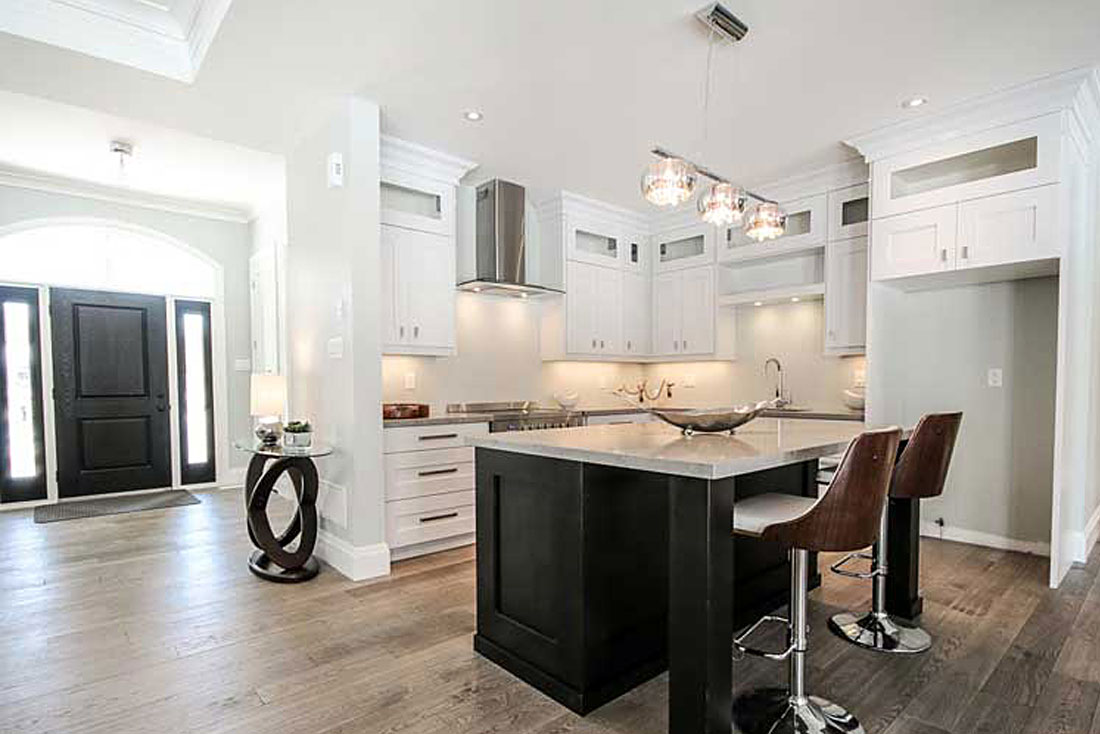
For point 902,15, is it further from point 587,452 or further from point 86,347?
point 86,347

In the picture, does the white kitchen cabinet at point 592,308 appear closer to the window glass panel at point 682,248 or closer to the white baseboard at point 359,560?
the window glass panel at point 682,248

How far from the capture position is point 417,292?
4.16m

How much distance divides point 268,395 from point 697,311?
377cm

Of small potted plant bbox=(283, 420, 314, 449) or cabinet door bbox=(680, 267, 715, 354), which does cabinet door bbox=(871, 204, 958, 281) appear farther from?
small potted plant bbox=(283, 420, 314, 449)

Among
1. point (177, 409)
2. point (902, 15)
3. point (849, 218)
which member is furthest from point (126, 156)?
point (849, 218)

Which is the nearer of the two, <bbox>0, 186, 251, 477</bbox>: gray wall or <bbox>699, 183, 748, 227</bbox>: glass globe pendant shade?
<bbox>699, 183, 748, 227</bbox>: glass globe pendant shade

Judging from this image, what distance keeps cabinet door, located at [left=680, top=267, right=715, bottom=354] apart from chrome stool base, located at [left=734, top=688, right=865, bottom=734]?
145 inches

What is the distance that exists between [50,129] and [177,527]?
3.03 meters

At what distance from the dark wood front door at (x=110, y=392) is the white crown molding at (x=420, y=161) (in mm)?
3517

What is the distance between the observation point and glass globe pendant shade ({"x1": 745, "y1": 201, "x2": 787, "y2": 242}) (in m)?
3.00

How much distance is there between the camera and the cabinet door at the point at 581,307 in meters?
5.27

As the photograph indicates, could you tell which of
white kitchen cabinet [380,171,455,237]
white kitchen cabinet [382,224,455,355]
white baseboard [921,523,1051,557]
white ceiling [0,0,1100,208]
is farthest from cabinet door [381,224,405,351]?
white baseboard [921,523,1051,557]

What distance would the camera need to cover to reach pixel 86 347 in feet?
17.9

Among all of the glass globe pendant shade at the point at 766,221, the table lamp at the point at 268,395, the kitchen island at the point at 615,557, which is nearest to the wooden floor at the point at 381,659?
the kitchen island at the point at 615,557
